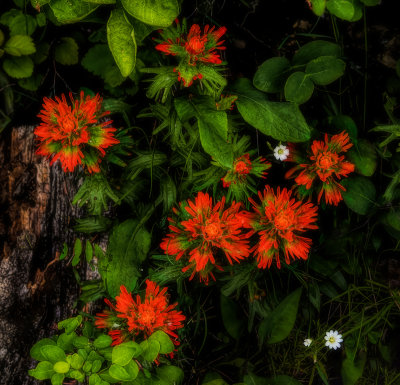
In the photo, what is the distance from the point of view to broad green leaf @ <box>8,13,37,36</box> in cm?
164

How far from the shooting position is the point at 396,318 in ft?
6.07

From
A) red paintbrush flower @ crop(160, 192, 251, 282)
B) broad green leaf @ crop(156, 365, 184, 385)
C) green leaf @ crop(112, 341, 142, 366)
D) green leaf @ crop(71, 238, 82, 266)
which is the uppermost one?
red paintbrush flower @ crop(160, 192, 251, 282)

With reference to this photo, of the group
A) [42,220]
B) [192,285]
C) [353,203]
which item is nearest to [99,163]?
Answer: [42,220]

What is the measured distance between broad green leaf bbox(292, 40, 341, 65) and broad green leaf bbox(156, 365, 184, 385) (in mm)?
1336

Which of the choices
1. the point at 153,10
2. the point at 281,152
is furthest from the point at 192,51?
the point at 281,152

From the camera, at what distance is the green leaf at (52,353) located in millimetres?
1147

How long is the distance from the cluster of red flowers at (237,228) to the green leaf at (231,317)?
21.1 inches

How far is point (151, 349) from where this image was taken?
1232 mm

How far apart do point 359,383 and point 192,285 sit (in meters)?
0.96

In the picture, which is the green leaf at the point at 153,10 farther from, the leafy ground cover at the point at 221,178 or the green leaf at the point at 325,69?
the green leaf at the point at 325,69

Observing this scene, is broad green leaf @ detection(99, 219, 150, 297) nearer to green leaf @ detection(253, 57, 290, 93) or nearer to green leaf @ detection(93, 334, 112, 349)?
green leaf @ detection(93, 334, 112, 349)

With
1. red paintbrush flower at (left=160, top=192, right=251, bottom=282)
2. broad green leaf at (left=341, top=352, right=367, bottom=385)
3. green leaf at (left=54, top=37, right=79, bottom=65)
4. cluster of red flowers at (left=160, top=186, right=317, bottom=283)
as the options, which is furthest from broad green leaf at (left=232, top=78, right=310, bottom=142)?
broad green leaf at (left=341, top=352, right=367, bottom=385)

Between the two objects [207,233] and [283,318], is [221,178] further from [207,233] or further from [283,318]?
[283,318]

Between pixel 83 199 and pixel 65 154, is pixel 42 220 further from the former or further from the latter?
pixel 65 154
